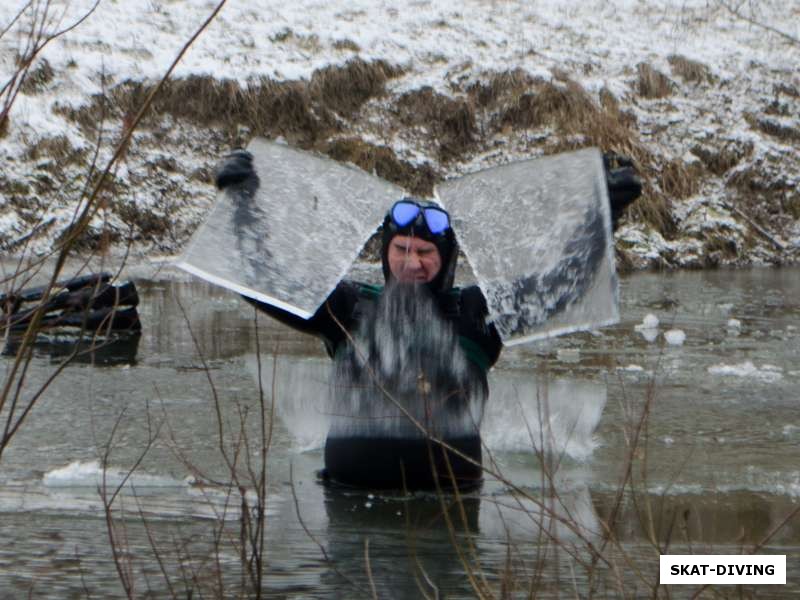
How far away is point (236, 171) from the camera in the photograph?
575 cm

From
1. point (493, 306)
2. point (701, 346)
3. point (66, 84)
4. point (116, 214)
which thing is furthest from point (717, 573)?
point (66, 84)

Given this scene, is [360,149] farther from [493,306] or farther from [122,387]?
[493,306]

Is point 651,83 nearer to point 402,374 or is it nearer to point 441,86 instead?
point 441,86

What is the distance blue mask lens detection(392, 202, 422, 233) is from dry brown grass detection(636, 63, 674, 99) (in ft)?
47.9

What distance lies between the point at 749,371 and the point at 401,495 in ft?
13.5

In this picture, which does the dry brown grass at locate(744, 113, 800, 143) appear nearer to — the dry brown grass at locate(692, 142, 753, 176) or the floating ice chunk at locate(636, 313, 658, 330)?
the dry brown grass at locate(692, 142, 753, 176)

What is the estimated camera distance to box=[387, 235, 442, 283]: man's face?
5613 millimetres

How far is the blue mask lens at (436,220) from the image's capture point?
564 centimetres

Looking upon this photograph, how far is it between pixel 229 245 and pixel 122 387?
2.79 m

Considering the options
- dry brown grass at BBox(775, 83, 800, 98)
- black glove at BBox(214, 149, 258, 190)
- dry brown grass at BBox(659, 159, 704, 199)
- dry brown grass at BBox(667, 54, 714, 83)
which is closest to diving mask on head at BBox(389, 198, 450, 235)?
black glove at BBox(214, 149, 258, 190)

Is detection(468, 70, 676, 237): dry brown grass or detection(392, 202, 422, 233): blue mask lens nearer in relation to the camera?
detection(392, 202, 422, 233): blue mask lens

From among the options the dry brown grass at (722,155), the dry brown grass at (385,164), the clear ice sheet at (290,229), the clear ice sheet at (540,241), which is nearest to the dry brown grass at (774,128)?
the dry brown grass at (722,155)

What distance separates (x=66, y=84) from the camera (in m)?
18.0

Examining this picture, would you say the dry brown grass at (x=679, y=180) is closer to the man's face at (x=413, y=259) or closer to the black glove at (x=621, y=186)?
the black glove at (x=621, y=186)
